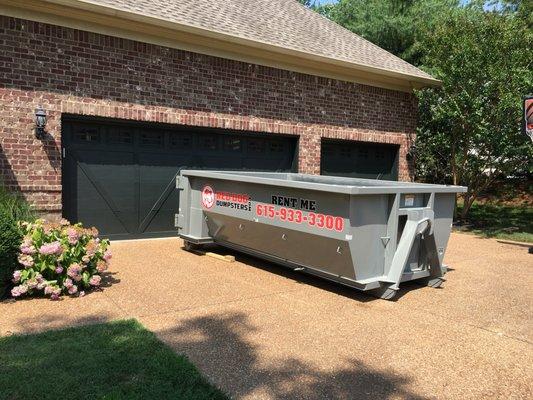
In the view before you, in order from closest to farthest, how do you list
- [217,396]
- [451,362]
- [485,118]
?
1. [217,396]
2. [451,362]
3. [485,118]

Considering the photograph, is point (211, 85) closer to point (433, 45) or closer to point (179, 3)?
point (179, 3)

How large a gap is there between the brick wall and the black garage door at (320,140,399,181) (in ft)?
1.76

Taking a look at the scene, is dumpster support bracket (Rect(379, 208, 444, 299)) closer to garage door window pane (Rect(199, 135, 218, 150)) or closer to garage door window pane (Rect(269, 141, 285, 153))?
garage door window pane (Rect(199, 135, 218, 150))

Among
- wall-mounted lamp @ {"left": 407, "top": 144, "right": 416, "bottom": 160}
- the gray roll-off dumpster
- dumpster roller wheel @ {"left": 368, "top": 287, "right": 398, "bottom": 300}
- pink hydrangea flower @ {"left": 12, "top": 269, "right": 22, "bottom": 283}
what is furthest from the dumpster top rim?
wall-mounted lamp @ {"left": 407, "top": 144, "right": 416, "bottom": 160}

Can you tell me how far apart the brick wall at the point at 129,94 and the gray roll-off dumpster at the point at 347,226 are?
280cm

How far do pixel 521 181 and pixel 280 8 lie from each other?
1162cm

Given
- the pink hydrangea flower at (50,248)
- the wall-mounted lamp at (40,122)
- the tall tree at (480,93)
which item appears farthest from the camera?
the tall tree at (480,93)

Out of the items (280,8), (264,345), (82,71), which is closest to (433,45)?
(280,8)

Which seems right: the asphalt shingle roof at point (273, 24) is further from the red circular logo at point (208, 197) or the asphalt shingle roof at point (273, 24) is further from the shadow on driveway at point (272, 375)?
the shadow on driveway at point (272, 375)

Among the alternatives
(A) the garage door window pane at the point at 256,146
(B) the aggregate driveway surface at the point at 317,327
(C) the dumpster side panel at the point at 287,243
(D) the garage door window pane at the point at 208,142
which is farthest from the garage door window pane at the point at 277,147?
(B) the aggregate driveway surface at the point at 317,327

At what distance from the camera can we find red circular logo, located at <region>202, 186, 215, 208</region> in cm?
728

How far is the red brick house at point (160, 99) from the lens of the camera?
25.1 ft

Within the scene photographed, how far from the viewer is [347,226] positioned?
5078 millimetres

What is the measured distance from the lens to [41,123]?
7531mm
